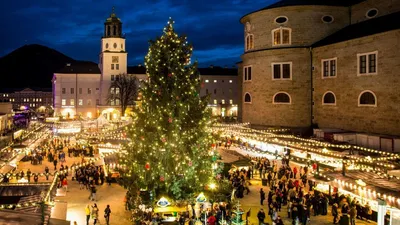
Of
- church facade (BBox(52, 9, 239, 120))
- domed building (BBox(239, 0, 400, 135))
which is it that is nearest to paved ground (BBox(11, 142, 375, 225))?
domed building (BBox(239, 0, 400, 135))

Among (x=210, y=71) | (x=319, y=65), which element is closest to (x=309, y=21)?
(x=319, y=65)

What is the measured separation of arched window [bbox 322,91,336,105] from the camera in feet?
109

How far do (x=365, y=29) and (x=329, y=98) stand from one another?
627 centimetres

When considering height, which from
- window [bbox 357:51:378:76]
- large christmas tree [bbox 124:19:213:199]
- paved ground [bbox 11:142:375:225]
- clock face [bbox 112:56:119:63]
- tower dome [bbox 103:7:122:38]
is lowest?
paved ground [bbox 11:142:375:225]

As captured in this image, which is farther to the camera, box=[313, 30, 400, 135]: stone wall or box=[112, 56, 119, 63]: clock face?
box=[112, 56, 119, 63]: clock face

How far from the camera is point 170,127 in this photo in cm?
1533

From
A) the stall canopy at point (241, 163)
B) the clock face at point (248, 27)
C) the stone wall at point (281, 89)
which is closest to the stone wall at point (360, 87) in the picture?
the stone wall at point (281, 89)

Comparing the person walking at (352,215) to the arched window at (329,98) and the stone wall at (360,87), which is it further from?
the arched window at (329,98)

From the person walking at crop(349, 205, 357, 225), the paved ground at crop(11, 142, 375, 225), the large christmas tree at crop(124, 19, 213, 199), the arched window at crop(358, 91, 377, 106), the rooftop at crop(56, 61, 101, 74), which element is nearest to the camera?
the large christmas tree at crop(124, 19, 213, 199)

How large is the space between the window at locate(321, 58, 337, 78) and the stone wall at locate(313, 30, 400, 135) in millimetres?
381

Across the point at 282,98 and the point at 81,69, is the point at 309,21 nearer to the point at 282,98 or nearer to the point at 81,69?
the point at 282,98

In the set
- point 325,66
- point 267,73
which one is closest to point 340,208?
point 325,66

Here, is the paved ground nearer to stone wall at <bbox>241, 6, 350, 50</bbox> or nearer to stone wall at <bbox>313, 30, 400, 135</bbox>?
stone wall at <bbox>313, 30, 400, 135</bbox>

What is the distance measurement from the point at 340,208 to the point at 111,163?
1237 centimetres
